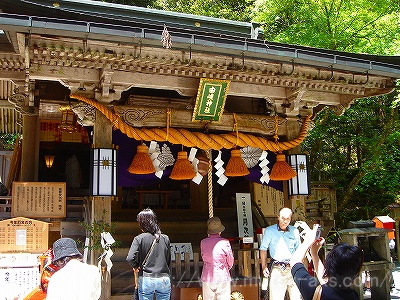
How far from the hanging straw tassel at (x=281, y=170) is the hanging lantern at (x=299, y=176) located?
8.5 inches

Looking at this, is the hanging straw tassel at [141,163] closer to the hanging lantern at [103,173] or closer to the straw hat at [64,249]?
the hanging lantern at [103,173]

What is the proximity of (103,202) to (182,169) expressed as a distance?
5.40ft

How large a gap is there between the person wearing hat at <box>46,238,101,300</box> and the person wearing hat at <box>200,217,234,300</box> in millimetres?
3007

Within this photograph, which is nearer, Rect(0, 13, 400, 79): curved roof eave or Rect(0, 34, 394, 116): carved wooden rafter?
Rect(0, 13, 400, 79): curved roof eave

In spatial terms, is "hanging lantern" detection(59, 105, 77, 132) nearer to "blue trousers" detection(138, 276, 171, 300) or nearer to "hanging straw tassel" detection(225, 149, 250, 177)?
"hanging straw tassel" detection(225, 149, 250, 177)

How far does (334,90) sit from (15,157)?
863cm

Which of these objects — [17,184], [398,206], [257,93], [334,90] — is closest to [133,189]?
[17,184]

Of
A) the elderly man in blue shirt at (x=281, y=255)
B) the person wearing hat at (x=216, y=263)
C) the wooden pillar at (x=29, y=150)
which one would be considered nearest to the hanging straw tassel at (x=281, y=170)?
the elderly man in blue shirt at (x=281, y=255)

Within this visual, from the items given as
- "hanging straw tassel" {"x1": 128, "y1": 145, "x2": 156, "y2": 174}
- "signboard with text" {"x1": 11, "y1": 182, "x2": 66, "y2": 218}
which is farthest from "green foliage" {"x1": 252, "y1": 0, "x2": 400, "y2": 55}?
"signboard with text" {"x1": 11, "y1": 182, "x2": 66, "y2": 218}

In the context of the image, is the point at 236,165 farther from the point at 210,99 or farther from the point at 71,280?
the point at 71,280

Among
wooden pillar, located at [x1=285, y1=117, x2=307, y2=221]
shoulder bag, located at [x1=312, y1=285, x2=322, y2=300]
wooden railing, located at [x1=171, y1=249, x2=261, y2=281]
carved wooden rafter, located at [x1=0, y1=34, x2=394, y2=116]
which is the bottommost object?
wooden railing, located at [x1=171, y1=249, x2=261, y2=281]

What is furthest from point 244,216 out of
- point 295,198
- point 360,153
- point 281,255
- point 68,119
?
point 360,153

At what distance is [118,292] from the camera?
7320 millimetres

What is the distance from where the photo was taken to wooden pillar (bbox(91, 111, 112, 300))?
687 centimetres
